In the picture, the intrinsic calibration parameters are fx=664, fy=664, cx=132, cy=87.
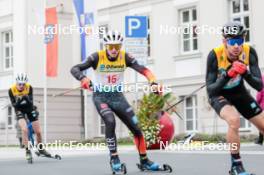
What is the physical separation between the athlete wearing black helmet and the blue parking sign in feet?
36.0

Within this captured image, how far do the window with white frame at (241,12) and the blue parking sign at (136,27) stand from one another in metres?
8.67

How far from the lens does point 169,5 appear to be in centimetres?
3089

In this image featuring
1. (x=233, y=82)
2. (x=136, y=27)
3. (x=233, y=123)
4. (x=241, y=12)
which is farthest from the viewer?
(x=241, y=12)

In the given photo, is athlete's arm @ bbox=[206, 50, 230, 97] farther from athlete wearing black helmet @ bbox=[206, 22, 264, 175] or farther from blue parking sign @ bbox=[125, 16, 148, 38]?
blue parking sign @ bbox=[125, 16, 148, 38]

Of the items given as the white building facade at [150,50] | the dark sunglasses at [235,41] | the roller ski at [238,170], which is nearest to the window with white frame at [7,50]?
the white building facade at [150,50]

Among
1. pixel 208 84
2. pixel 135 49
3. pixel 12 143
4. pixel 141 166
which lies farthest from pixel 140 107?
pixel 12 143

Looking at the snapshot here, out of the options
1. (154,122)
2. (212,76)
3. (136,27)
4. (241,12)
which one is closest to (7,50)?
(241,12)

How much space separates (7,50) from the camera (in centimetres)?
3916

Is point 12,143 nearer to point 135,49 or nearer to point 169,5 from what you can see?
point 169,5

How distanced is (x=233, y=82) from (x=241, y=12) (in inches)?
779

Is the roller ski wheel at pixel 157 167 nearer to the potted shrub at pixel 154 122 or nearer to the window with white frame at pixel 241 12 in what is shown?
the potted shrub at pixel 154 122

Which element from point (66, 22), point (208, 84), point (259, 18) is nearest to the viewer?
point (208, 84)

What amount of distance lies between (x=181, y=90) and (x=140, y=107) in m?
11.3

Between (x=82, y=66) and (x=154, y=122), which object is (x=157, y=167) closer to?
(x=82, y=66)
